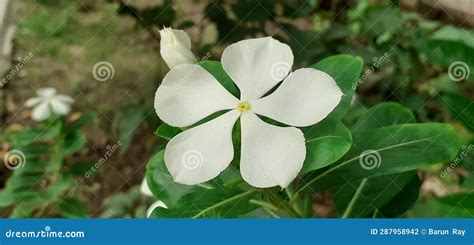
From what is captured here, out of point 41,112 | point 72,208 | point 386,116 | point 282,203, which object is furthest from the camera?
point 41,112

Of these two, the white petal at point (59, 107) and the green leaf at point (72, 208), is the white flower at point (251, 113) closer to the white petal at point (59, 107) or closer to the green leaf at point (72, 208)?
the green leaf at point (72, 208)

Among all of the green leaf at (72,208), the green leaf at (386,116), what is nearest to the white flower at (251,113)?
the green leaf at (386,116)

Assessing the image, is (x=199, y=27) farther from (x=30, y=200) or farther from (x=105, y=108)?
(x=30, y=200)

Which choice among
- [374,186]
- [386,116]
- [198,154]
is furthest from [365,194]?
[198,154]

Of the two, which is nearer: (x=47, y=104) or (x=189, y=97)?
(x=189, y=97)

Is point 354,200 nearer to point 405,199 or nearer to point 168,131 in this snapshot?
point 405,199

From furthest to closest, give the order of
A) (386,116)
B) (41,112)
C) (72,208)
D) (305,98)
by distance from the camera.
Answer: (41,112), (72,208), (386,116), (305,98)

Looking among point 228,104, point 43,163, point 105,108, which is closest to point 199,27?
point 105,108
